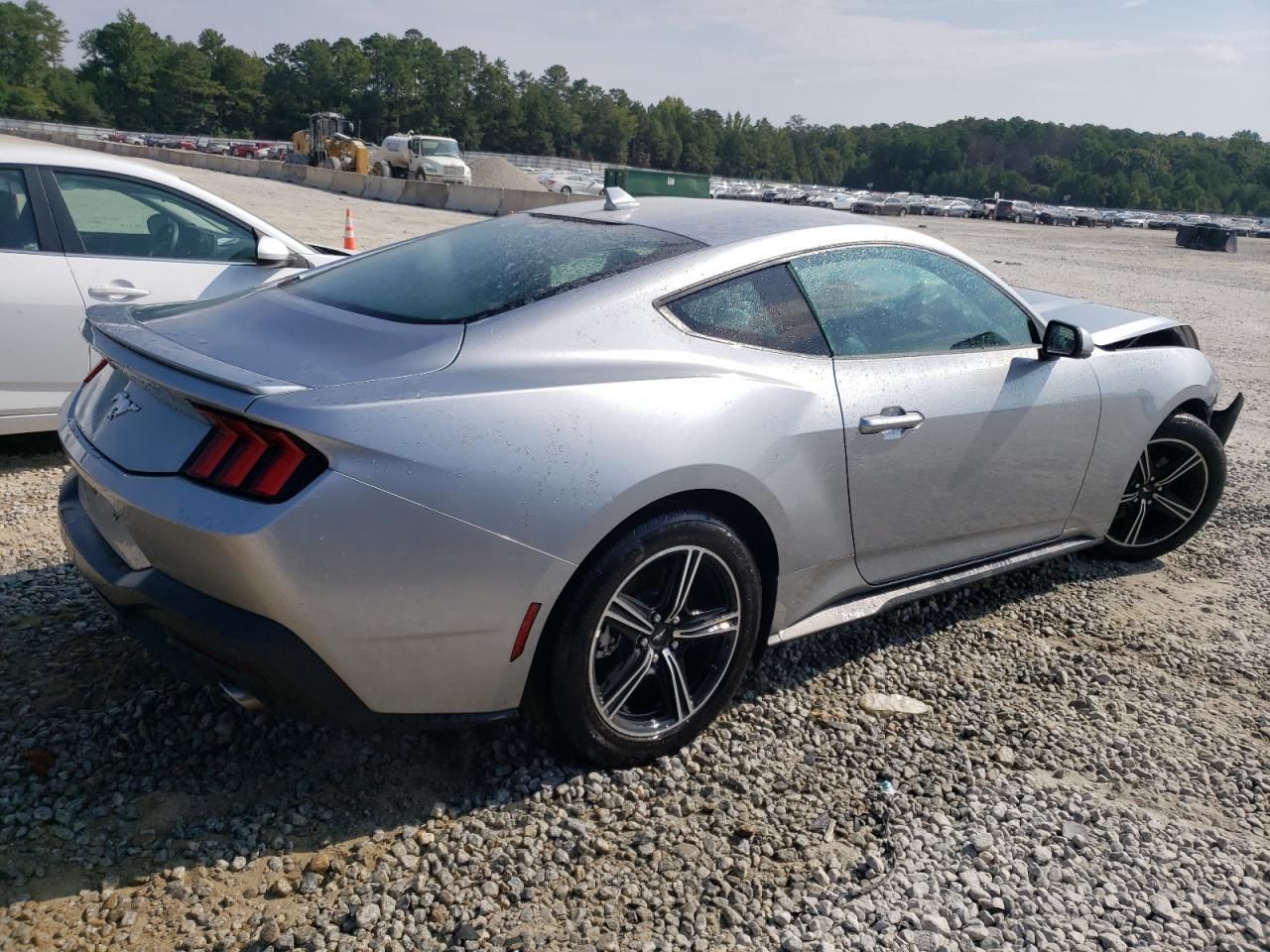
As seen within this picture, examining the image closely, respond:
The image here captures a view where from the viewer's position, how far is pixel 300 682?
95.7 inches

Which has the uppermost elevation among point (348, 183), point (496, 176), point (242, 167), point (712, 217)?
point (712, 217)

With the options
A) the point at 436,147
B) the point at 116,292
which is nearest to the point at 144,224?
the point at 116,292

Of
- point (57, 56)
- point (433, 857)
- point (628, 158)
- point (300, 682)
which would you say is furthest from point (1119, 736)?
point (628, 158)

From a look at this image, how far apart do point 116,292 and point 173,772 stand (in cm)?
326

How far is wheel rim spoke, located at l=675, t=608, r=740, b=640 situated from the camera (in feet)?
9.83

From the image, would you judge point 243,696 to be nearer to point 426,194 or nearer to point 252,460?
point 252,460

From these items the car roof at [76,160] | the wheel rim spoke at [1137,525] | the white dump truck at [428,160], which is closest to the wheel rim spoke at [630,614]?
the wheel rim spoke at [1137,525]

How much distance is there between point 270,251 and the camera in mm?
5668

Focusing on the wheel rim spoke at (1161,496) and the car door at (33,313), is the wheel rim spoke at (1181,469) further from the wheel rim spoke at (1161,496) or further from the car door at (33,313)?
the car door at (33,313)

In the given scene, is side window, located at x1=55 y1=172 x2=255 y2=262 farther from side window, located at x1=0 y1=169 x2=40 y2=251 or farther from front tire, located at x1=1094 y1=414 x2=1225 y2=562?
front tire, located at x1=1094 y1=414 x2=1225 y2=562

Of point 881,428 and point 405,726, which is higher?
point 881,428

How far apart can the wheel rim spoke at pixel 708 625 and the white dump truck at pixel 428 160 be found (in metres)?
42.0

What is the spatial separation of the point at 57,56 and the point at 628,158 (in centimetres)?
Answer: 8883

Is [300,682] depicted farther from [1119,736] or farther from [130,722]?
[1119,736]
